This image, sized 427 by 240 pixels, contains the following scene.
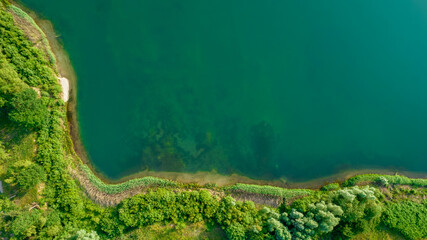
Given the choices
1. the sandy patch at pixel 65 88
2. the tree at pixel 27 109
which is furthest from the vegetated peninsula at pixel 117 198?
the sandy patch at pixel 65 88

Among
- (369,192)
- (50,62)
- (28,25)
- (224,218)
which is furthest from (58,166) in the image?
(369,192)

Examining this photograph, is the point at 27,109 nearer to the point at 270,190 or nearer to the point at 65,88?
the point at 65,88

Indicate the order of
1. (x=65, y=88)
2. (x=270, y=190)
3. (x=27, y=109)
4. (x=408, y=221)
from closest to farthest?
(x=27, y=109), (x=408, y=221), (x=270, y=190), (x=65, y=88)

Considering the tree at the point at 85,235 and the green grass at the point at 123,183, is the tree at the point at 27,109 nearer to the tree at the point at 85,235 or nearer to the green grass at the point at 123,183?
the green grass at the point at 123,183

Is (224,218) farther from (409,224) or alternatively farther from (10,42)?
(10,42)

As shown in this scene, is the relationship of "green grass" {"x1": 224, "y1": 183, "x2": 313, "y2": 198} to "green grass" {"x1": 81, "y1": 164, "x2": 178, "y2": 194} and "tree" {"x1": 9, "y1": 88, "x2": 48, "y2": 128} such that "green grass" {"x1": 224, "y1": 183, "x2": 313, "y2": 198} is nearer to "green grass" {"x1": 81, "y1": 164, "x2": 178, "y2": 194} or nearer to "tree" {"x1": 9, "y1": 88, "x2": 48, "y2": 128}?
"green grass" {"x1": 81, "y1": 164, "x2": 178, "y2": 194}

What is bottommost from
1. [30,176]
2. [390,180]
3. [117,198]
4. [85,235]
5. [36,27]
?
[85,235]

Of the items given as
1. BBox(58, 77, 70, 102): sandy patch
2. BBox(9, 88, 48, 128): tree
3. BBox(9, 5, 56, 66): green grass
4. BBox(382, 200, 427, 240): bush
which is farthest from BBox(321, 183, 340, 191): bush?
BBox(9, 5, 56, 66): green grass

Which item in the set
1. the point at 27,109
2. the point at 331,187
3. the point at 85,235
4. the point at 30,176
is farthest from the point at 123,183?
the point at 331,187
